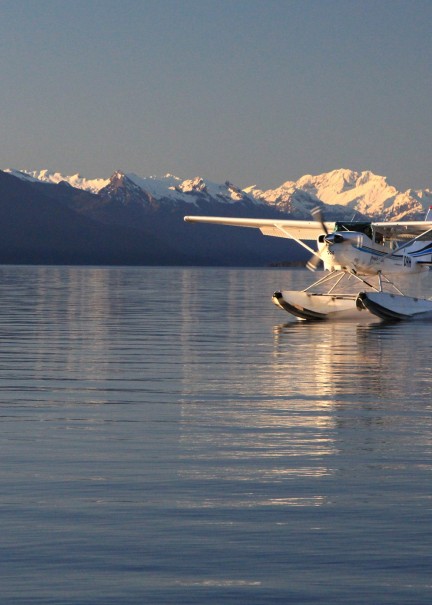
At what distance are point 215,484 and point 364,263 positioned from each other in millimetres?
26431

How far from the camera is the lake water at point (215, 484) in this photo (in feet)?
21.3

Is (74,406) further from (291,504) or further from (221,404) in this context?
(291,504)

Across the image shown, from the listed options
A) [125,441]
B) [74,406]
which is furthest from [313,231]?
[125,441]

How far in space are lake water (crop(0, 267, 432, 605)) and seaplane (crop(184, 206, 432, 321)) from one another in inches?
568

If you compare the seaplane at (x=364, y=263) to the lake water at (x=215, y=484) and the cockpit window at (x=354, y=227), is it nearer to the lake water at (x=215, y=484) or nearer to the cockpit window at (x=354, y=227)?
the cockpit window at (x=354, y=227)

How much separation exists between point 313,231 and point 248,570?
110 ft

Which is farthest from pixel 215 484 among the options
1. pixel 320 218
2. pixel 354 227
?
pixel 320 218

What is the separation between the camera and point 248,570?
21.9 feet

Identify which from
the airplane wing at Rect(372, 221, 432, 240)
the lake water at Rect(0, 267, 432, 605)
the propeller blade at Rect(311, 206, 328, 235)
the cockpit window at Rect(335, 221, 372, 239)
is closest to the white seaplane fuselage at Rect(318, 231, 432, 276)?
the cockpit window at Rect(335, 221, 372, 239)

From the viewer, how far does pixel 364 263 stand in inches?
1373

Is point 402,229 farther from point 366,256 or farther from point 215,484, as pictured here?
point 215,484

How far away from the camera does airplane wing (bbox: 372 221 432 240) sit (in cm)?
3627

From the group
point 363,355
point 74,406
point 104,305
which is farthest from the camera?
point 104,305

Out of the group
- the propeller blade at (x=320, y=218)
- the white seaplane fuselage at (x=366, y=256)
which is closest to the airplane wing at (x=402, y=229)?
the white seaplane fuselage at (x=366, y=256)
